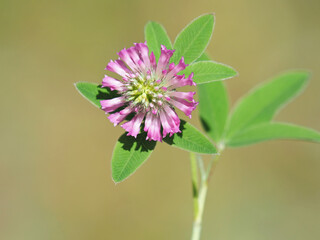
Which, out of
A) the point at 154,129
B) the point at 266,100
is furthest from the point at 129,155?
the point at 266,100

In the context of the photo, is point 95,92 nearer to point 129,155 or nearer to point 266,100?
point 129,155

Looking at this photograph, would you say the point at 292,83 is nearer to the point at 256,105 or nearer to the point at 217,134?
the point at 256,105

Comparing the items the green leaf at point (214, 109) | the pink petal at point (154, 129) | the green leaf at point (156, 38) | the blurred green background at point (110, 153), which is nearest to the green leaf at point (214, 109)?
the green leaf at point (214, 109)

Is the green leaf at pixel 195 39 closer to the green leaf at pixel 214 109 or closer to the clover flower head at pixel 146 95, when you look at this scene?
the clover flower head at pixel 146 95

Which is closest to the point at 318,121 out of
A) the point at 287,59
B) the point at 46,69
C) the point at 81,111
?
the point at 287,59

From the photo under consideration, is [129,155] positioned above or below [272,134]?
below

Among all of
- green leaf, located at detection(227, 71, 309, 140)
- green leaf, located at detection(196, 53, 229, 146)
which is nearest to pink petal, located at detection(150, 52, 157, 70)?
green leaf, located at detection(196, 53, 229, 146)

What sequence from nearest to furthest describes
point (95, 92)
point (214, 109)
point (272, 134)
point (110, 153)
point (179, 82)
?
Result: point (179, 82) → point (95, 92) → point (272, 134) → point (214, 109) → point (110, 153)
